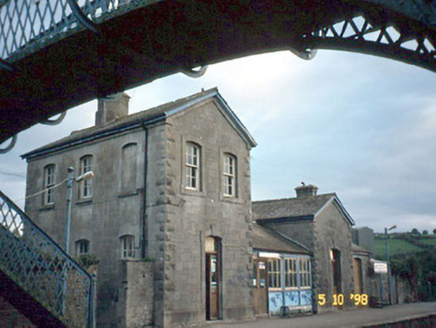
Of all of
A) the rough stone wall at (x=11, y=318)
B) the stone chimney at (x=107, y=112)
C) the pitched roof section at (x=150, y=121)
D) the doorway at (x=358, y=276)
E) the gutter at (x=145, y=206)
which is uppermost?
the stone chimney at (x=107, y=112)

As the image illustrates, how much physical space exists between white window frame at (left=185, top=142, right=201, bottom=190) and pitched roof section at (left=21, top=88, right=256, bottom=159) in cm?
166

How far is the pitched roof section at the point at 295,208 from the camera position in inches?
1044

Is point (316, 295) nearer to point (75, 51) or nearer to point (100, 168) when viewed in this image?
point (100, 168)

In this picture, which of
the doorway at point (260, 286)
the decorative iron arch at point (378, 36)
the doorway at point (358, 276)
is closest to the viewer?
the decorative iron arch at point (378, 36)

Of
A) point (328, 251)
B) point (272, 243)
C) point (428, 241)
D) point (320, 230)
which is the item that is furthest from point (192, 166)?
point (428, 241)

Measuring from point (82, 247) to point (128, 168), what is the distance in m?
4.08

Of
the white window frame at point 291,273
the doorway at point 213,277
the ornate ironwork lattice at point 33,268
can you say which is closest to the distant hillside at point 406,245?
the white window frame at point 291,273

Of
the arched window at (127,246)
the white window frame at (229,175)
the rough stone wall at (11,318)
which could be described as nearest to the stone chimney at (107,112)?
the white window frame at (229,175)

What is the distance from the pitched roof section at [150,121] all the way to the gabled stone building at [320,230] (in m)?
6.39

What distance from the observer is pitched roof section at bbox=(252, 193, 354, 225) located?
26516 mm

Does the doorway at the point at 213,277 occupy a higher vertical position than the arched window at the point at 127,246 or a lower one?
lower

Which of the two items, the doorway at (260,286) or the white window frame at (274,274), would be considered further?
the white window frame at (274,274)

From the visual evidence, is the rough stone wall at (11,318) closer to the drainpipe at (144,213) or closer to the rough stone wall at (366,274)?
the drainpipe at (144,213)

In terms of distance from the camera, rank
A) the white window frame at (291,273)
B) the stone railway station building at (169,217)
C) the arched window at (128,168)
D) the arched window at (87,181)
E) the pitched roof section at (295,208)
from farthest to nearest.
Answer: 1. the pitched roof section at (295,208)
2. the white window frame at (291,273)
3. the arched window at (87,181)
4. the arched window at (128,168)
5. the stone railway station building at (169,217)
